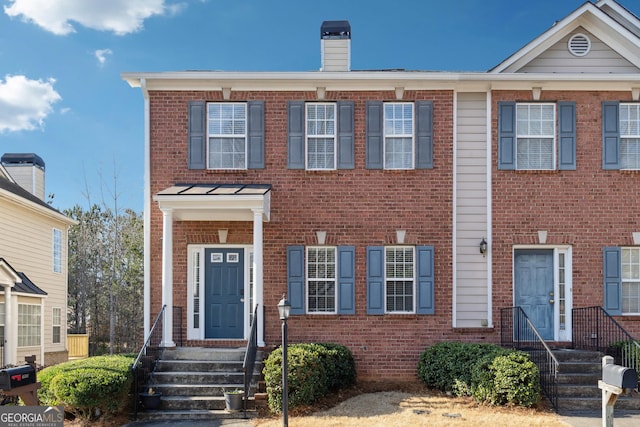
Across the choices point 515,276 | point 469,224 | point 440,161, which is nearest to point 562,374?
point 515,276

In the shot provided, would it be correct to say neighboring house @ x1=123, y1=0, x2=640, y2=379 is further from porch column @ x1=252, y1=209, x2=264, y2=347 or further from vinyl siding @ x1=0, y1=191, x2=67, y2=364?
vinyl siding @ x1=0, y1=191, x2=67, y2=364

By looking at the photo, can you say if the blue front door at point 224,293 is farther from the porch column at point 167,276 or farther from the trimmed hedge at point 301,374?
the trimmed hedge at point 301,374

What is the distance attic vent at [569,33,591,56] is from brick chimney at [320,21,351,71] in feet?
15.3

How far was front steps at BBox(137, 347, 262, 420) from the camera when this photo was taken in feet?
33.9

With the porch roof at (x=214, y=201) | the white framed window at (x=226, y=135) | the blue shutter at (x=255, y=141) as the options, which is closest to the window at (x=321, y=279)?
the porch roof at (x=214, y=201)

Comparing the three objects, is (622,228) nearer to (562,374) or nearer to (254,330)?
(562,374)

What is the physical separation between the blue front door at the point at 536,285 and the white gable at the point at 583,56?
3.86 metres

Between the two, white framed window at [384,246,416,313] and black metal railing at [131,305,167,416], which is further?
white framed window at [384,246,416,313]

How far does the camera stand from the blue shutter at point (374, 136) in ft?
43.3

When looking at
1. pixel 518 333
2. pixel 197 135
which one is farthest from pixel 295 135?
pixel 518 333

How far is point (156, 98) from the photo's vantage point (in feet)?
43.5

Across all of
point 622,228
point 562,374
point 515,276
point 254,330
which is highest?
point 622,228

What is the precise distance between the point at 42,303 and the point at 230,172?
9960 millimetres

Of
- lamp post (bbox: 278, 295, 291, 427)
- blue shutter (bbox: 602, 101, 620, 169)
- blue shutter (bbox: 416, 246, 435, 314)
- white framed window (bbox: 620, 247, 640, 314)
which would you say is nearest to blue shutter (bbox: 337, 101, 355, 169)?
blue shutter (bbox: 416, 246, 435, 314)
